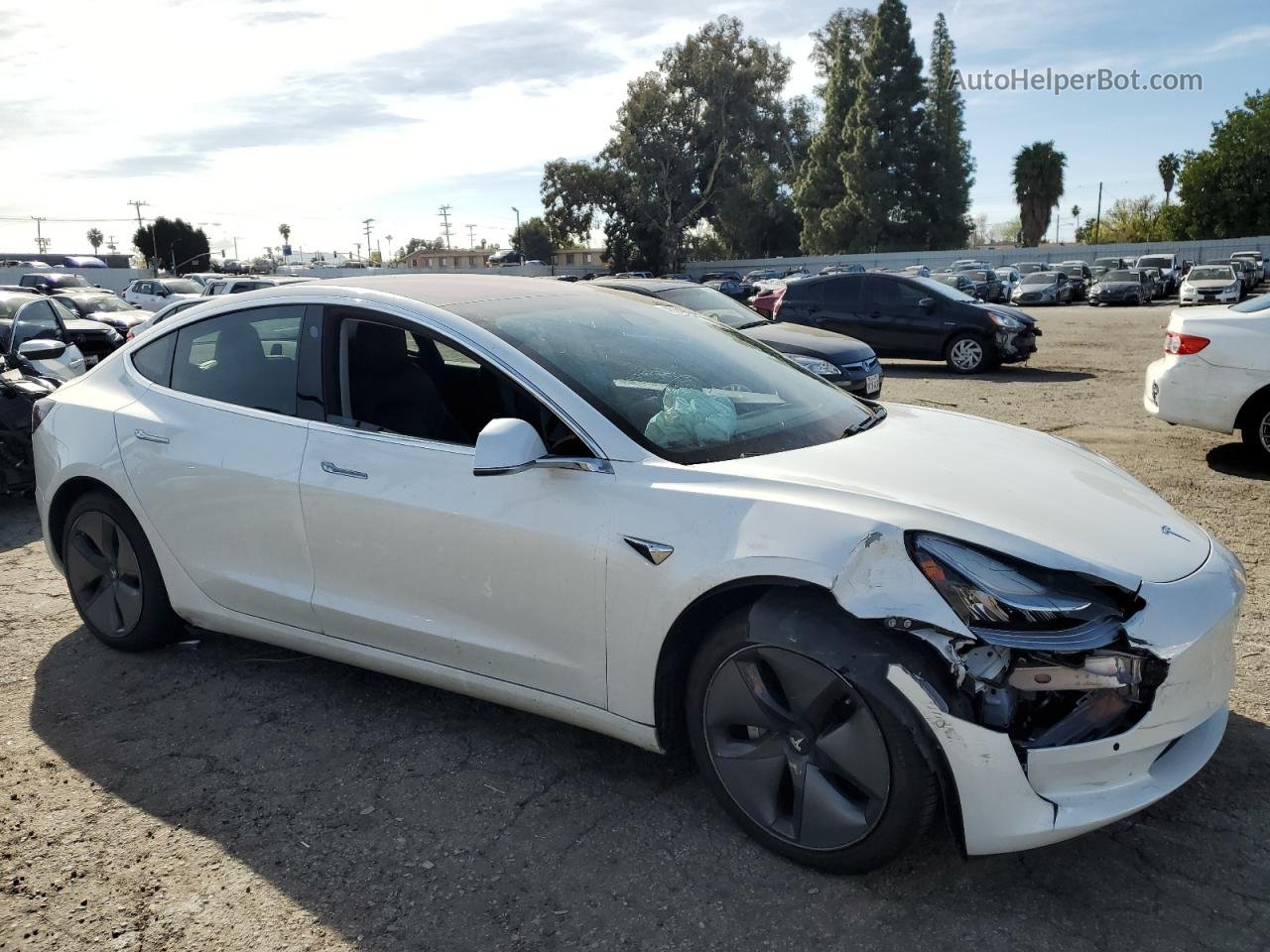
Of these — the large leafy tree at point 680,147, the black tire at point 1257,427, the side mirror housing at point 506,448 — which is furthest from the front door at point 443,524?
the large leafy tree at point 680,147

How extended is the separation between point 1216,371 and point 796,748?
20.1 feet

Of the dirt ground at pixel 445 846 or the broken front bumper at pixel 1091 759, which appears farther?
the dirt ground at pixel 445 846

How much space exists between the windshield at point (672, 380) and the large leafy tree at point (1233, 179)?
6254 centimetres

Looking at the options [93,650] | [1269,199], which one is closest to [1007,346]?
[93,650]

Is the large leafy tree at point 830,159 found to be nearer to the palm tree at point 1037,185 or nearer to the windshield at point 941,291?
the palm tree at point 1037,185

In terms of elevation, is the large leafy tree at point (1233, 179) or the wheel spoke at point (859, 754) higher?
the large leafy tree at point (1233, 179)

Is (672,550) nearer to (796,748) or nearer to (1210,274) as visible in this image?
(796,748)

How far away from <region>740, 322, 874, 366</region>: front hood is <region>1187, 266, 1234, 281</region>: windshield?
89.7ft

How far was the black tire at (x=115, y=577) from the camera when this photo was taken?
403cm

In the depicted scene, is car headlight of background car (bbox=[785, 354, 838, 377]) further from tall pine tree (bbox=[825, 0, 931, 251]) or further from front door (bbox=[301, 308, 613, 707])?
tall pine tree (bbox=[825, 0, 931, 251])

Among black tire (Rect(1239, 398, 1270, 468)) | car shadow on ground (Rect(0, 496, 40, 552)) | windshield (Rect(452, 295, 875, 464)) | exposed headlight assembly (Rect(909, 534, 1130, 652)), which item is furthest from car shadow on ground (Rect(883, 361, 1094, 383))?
exposed headlight assembly (Rect(909, 534, 1130, 652))

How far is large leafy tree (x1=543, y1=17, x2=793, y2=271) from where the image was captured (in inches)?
2645

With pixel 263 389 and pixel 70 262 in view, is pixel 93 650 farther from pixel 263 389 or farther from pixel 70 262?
pixel 70 262

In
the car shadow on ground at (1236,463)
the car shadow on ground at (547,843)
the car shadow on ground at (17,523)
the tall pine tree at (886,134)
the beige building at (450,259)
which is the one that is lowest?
the car shadow on ground at (1236,463)
